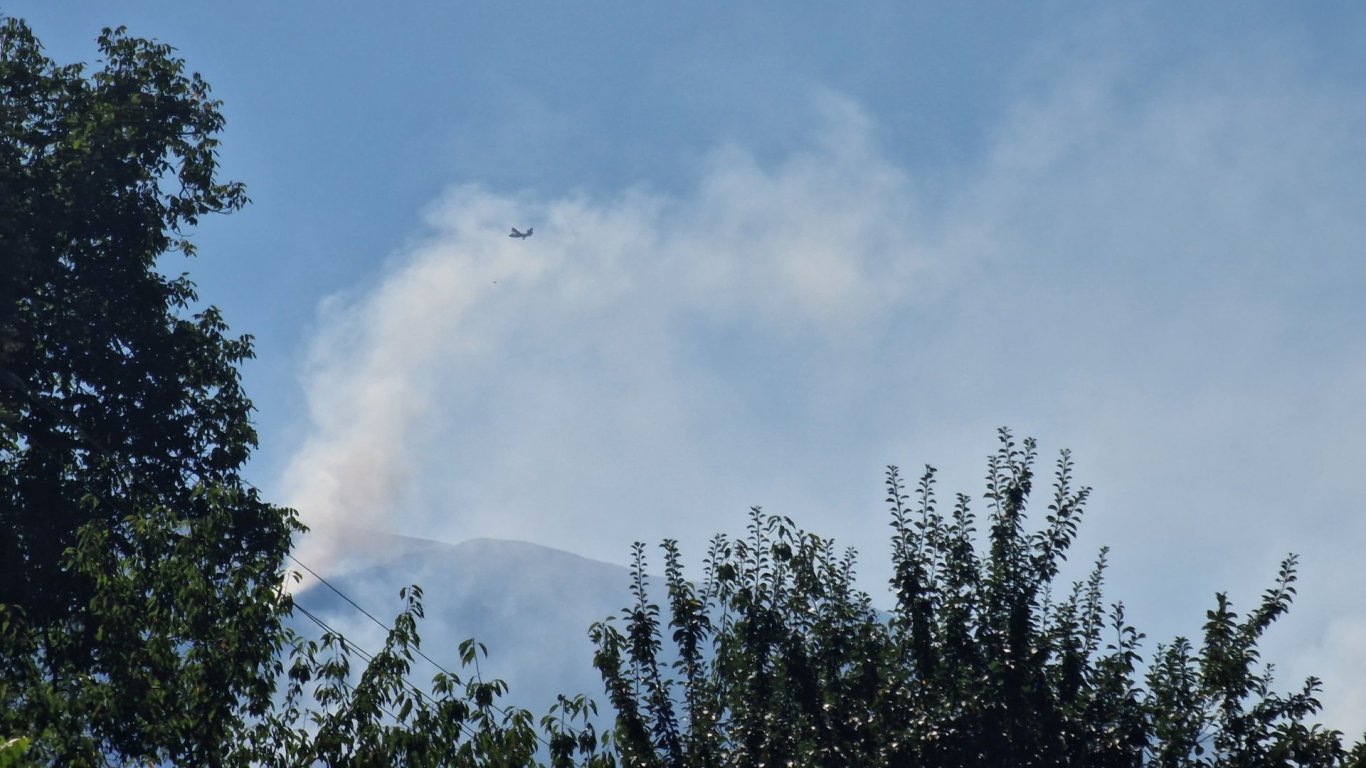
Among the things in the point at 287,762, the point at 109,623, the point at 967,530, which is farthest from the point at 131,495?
the point at 967,530

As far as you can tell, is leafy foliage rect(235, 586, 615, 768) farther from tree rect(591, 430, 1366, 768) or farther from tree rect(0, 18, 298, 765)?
tree rect(0, 18, 298, 765)

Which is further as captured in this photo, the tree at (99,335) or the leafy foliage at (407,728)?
the tree at (99,335)

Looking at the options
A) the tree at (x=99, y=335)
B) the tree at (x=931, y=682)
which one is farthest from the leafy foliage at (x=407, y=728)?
the tree at (x=99, y=335)

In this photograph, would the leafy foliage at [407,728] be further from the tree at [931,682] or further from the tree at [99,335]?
the tree at [99,335]

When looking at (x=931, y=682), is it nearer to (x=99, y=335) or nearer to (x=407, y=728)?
(x=407, y=728)

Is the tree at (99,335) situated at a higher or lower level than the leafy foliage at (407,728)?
higher

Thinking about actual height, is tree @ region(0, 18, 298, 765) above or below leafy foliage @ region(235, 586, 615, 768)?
above

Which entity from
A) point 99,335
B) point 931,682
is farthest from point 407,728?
point 99,335

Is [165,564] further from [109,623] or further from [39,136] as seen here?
[39,136]

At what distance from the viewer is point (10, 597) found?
32781mm

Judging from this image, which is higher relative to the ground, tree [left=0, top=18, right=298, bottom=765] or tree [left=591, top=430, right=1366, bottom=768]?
tree [left=0, top=18, right=298, bottom=765]

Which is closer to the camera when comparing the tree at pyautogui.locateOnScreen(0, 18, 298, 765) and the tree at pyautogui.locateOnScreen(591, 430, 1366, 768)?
the tree at pyautogui.locateOnScreen(591, 430, 1366, 768)

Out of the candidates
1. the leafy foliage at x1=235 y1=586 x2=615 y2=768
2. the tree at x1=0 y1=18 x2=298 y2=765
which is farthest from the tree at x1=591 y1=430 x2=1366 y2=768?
the tree at x1=0 y1=18 x2=298 y2=765

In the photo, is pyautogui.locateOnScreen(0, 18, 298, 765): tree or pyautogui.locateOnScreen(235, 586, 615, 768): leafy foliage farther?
pyautogui.locateOnScreen(0, 18, 298, 765): tree
